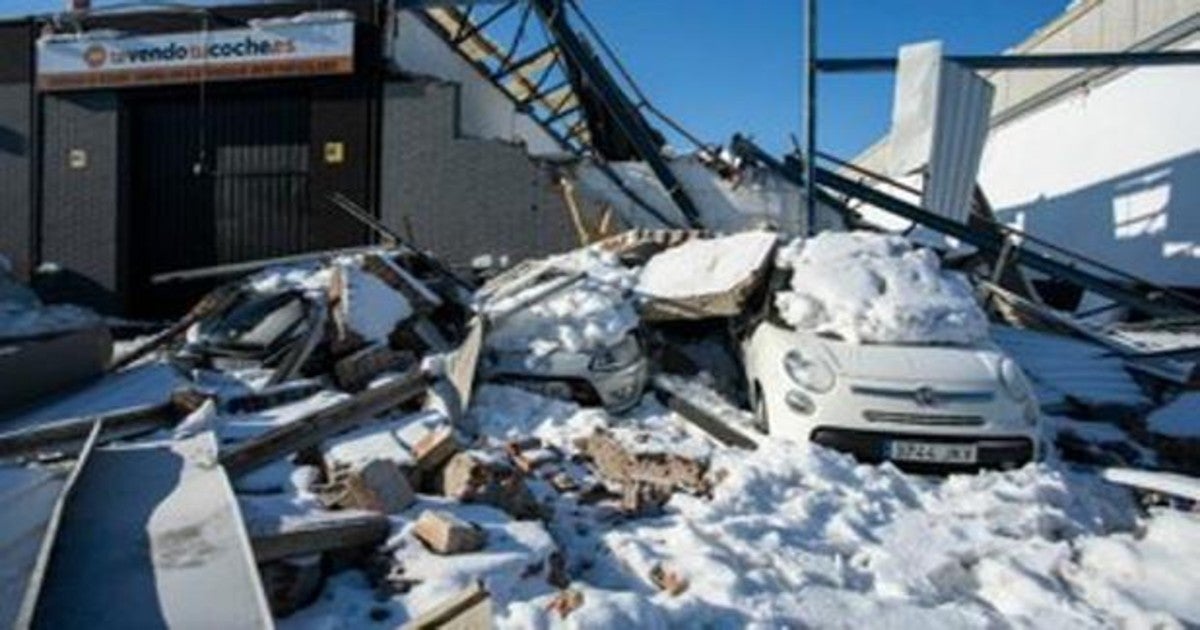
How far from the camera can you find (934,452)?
7141 millimetres

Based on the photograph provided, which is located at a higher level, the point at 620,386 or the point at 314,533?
the point at 620,386

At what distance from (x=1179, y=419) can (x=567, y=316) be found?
5.04m

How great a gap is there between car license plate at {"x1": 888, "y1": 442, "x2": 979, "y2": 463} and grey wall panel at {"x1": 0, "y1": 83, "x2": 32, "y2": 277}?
1456 centimetres

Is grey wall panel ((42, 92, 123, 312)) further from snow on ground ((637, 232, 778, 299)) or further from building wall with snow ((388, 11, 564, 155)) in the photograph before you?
snow on ground ((637, 232, 778, 299))

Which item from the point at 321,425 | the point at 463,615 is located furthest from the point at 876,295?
the point at 463,615

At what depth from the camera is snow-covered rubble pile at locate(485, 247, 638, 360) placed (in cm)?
891

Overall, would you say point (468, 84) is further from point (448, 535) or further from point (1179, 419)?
point (448, 535)

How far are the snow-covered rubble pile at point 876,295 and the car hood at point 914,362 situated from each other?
207 mm

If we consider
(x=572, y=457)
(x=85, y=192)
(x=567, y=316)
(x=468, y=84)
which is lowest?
(x=572, y=457)

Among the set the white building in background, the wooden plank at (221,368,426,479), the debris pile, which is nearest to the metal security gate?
the debris pile

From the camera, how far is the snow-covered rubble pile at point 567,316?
29.2 ft

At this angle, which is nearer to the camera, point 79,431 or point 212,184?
point 79,431

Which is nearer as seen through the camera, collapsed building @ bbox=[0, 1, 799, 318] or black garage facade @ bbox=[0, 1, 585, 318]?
collapsed building @ bbox=[0, 1, 799, 318]

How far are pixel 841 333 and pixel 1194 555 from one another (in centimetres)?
299
